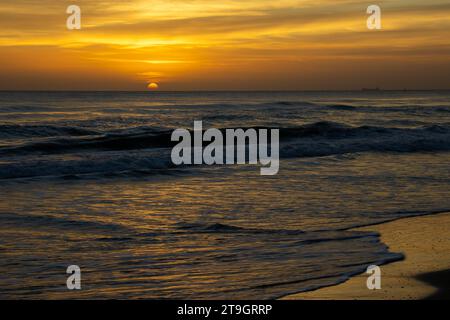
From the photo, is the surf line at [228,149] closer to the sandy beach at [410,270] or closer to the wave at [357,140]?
the wave at [357,140]

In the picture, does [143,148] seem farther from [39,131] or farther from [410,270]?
[410,270]

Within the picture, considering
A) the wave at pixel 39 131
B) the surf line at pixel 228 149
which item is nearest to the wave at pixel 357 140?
the surf line at pixel 228 149

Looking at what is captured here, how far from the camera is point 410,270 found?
7.25 meters

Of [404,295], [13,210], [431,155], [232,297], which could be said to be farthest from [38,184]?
[431,155]

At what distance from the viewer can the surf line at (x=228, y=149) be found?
61.6 ft

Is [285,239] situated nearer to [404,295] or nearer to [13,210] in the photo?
[404,295]

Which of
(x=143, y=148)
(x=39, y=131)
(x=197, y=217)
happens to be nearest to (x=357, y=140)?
(x=143, y=148)

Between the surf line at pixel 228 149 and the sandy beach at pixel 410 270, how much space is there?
660 cm

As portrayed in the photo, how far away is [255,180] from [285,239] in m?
5.86

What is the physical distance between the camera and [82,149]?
22797 mm

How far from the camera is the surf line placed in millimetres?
18766

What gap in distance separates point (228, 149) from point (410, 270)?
15408 millimetres

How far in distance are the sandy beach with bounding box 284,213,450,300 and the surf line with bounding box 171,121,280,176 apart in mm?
6604

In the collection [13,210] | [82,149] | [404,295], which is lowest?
[404,295]
